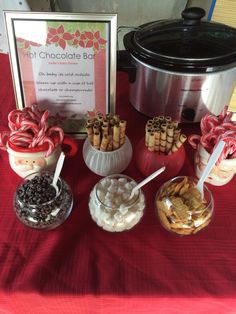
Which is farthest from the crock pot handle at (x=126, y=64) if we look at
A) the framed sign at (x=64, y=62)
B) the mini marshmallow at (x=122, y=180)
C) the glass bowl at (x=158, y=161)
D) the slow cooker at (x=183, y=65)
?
the mini marshmallow at (x=122, y=180)

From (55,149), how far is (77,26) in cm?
25

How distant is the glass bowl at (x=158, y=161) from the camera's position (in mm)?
625

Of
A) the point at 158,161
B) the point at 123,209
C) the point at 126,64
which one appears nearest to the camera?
the point at 123,209

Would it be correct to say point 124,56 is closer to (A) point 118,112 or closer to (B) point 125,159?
(A) point 118,112

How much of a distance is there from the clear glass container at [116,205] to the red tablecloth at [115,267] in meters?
0.03

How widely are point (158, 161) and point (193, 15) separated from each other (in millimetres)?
378

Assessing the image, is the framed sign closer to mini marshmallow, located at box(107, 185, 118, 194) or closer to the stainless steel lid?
the stainless steel lid

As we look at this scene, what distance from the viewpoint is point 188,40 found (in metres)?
0.71

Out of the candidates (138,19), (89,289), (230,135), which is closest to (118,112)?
(230,135)

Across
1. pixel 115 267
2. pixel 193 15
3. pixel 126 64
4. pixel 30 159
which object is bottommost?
pixel 115 267

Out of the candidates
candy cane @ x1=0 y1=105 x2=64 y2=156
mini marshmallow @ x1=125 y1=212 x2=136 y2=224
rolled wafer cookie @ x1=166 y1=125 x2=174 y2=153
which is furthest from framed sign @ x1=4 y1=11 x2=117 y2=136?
mini marshmallow @ x1=125 y1=212 x2=136 y2=224

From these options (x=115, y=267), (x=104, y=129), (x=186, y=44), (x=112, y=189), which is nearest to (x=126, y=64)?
(x=186, y=44)

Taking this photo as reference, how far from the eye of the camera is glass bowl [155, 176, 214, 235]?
1.74 ft

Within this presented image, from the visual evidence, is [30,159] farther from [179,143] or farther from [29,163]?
[179,143]
